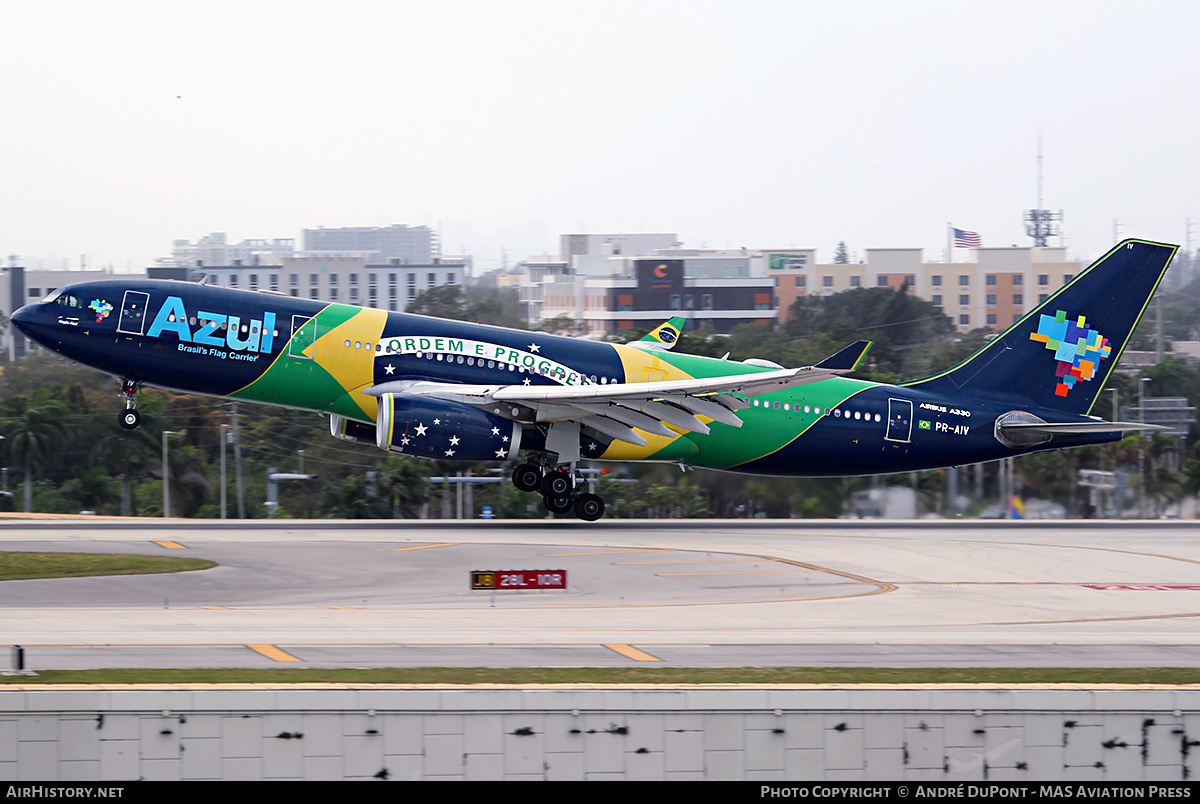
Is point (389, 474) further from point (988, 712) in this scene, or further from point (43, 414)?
point (988, 712)

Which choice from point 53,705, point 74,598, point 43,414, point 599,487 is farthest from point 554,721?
point 43,414

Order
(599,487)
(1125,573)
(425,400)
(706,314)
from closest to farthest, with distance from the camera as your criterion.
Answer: (1125,573)
(425,400)
(599,487)
(706,314)

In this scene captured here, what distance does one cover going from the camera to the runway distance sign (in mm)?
26094

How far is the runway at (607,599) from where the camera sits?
2055 cm

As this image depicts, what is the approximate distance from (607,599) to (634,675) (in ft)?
25.1

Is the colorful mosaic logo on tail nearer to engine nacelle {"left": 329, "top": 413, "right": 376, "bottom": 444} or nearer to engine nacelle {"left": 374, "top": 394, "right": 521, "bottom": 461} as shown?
engine nacelle {"left": 374, "top": 394, "right": 521, "bottom": 461}

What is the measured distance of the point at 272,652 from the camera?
19797mm

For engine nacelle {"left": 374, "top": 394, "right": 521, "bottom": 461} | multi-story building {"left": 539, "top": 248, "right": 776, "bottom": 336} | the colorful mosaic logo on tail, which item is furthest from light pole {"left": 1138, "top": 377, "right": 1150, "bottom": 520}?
multi-story building {"left": 539, "top": 248, "right": 776, "bottom": 336}

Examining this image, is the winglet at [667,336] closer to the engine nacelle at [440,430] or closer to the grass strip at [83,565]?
the engine nacelle at [440,430]

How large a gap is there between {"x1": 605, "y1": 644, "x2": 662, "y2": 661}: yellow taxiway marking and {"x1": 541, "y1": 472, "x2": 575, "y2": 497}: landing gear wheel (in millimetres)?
15806

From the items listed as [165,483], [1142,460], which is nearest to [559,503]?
[165,483]

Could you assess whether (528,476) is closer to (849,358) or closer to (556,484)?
(556,484)

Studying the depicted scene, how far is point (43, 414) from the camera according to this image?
2549 inches
